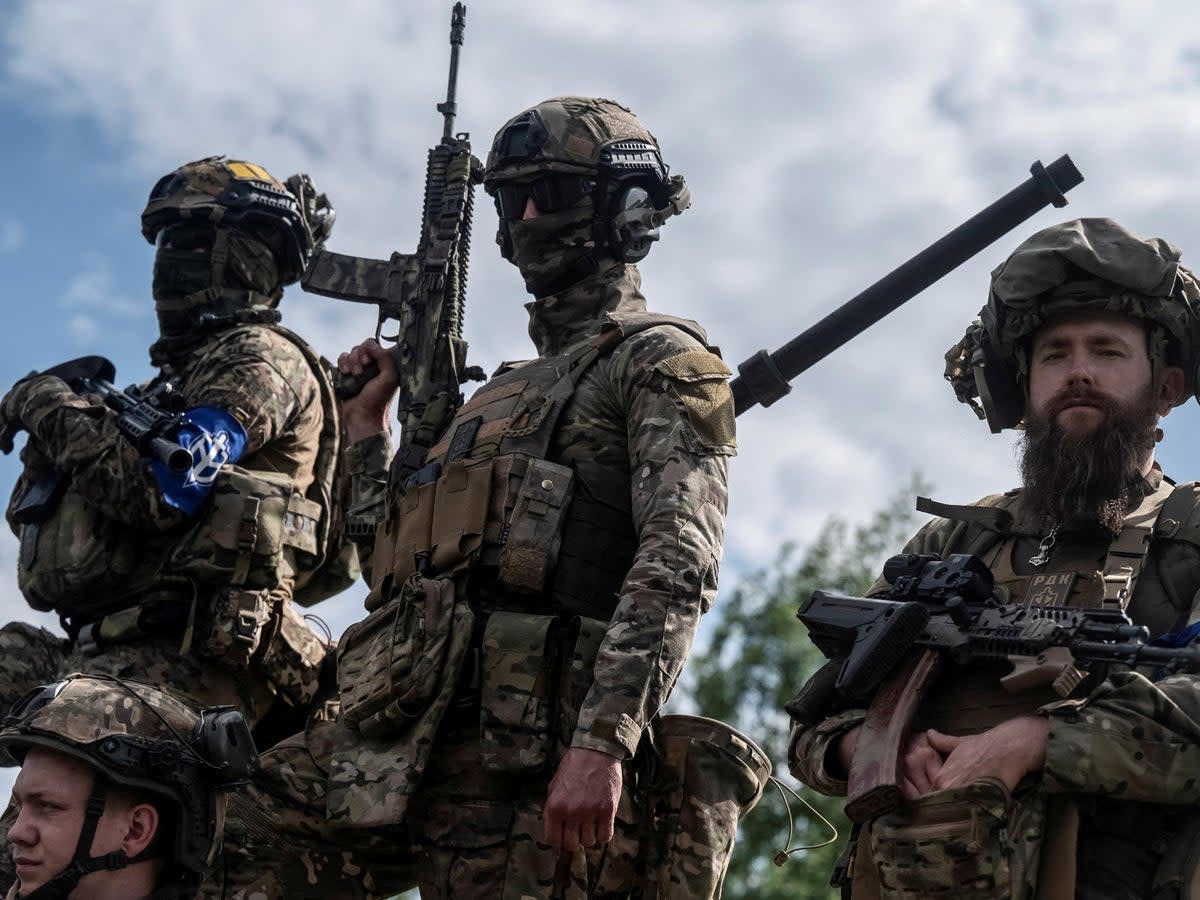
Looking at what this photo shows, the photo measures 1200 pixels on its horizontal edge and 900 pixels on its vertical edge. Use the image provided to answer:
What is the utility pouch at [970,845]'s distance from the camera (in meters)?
4.95

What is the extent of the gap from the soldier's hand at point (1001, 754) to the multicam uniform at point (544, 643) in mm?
1112

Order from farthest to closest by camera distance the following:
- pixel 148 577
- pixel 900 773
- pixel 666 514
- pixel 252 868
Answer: pixel 148 577 < pixel 252 868 < pixel 666 514 < pixel 900 773

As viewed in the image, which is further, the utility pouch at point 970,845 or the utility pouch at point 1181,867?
the utility pouch at point 970,845

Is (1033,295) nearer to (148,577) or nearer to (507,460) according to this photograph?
(507,460)

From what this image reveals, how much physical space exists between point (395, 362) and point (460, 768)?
7.34ft

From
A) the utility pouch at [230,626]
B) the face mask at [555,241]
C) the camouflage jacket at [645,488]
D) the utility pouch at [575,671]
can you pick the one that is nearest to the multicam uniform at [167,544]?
the utility pouch at [230,626]

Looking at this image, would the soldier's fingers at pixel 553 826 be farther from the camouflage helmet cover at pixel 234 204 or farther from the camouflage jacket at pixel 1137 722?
the camouflage helmet cover at pixel 234 204

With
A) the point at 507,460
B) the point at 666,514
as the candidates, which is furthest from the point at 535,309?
the point at 666,514

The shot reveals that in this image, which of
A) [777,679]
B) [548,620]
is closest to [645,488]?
[548,620]

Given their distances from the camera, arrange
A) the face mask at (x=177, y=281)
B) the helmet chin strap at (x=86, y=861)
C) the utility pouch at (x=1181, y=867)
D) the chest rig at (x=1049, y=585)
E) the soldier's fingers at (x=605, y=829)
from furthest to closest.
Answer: the face mask at (x=177, y=281) < the helmet chin strap at (x=86, y=861) < the soldier's fingers at (x=605, y=829) < the chest rig at (x=1049, y=585) < the utility pouch at (x=1181, y=867)

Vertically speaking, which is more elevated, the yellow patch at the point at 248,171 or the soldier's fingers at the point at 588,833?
the yellow patch at the point at 248,171

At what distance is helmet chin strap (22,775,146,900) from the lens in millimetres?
6234

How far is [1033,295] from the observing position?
19.1 ft

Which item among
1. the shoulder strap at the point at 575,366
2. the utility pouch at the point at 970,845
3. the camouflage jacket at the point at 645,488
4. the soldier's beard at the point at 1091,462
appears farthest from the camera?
the shoulder strap at the point at 575,366
